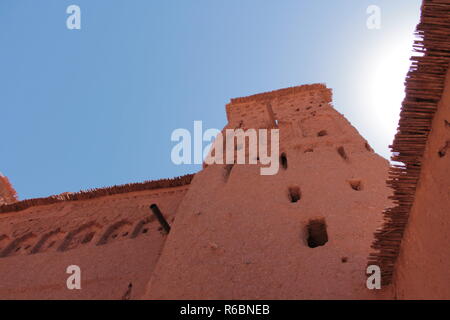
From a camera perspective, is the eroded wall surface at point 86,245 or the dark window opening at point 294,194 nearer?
the dark window opening at point 294,194

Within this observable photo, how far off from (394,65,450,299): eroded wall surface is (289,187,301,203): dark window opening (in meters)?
3.38

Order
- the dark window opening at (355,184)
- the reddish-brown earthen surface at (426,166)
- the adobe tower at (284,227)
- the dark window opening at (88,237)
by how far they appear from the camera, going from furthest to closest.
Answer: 1. the dark window opening at (88,237)
2. the dark window opening at (355,184)
3. the adobe tower at (284,227)
4. the reddish-brown earthen surface at (426,166)

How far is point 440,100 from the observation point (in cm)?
371

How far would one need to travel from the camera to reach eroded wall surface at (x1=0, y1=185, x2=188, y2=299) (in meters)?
8.09

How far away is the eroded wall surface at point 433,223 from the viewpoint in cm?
364

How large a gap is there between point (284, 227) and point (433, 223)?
2.87 metres

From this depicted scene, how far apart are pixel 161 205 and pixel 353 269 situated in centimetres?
628

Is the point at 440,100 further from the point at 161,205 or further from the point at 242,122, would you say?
the point at 242,122

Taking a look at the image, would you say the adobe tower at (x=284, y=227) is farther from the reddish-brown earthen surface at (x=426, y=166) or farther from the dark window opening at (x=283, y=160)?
the reddish-brown earthen surface at (x=426, y=166)

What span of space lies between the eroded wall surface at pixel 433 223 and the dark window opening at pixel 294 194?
3.38m

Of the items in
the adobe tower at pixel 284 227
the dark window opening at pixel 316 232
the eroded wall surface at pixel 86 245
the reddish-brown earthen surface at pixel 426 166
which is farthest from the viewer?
the eroded wall surface at pixel 86 245

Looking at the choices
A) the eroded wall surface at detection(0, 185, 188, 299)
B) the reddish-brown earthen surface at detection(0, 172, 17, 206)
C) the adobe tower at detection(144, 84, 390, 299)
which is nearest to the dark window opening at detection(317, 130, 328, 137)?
the adobe tower at detection(144, 84, 390, 299)

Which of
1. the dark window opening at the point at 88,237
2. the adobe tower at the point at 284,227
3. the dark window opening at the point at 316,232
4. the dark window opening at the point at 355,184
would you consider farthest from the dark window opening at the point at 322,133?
the dark window opening at the point at 88,237

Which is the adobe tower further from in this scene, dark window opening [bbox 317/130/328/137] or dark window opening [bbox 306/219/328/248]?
dark window opening [bbox 317/130/328/137]
